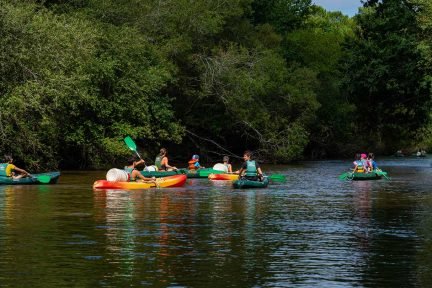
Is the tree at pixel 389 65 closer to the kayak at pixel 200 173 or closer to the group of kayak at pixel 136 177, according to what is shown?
the kayak at pixel 200 173

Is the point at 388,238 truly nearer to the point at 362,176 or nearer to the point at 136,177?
the point at 136,177

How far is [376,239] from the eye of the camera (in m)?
18.0

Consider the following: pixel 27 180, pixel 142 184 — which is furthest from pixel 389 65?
pixel 27 180

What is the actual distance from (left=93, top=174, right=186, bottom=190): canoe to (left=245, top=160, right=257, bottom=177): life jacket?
2.58 metres

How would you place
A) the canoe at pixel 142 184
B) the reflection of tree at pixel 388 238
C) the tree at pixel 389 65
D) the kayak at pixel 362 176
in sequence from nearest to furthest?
the reflection of tree at pixel 388 238 < the canoe at pixel 142 184 < the kayak at pixel 362 176 < the tree at pixel 389 65

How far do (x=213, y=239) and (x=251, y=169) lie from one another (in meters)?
14.0

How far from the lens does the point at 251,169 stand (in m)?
31.7

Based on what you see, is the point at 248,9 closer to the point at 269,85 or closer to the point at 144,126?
the point at 269,85

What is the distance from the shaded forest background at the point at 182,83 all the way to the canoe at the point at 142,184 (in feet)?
23.1

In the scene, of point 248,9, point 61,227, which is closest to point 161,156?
point 61,227

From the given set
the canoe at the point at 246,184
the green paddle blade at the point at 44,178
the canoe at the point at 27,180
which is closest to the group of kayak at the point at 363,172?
the canoe at the point at 246,184

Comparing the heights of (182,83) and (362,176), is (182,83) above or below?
above

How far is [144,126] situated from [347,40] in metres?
16.1

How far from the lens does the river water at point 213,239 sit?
13562 millimetres
